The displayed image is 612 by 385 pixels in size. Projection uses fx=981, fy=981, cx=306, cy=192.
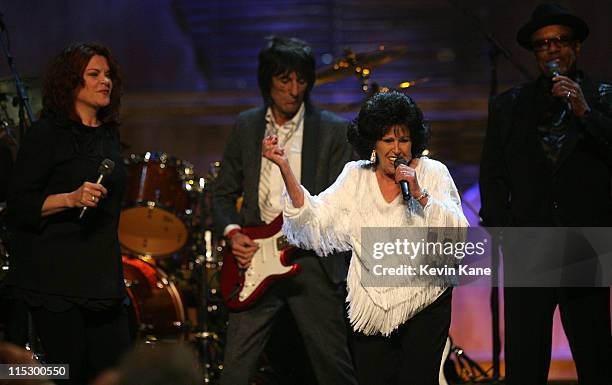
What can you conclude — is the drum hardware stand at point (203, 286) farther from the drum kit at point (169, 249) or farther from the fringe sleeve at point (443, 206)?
the fringe sleeve at point (443, 206)

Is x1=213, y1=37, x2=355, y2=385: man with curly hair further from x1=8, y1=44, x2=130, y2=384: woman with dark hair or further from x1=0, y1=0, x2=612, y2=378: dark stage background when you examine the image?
x1=0, y1=0, x2=612, y2=378: dark stage background

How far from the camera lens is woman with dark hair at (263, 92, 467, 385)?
12.4 feet

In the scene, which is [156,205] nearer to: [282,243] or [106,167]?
[282,243]

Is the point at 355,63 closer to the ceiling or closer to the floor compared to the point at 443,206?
closer to the ceiling

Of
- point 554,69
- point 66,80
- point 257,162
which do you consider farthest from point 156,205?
point 554,69

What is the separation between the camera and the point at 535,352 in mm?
4297

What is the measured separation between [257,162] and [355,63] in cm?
136

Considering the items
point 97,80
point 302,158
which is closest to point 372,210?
point 302,158

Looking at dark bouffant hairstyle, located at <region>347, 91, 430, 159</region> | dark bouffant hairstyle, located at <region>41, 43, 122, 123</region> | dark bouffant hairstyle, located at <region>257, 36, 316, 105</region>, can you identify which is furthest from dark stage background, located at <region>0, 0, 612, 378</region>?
dark bouffant hairstyle, located at <region>347, 91, 430, 159</region>

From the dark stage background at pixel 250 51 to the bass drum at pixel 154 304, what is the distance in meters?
1.79

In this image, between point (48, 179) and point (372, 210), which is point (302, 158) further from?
point (48, 179)

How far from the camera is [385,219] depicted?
390cm

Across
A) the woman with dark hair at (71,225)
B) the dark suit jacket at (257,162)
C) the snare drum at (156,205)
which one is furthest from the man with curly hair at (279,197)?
the snare drum at (156,205)

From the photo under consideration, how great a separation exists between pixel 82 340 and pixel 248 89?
423 centimetres
